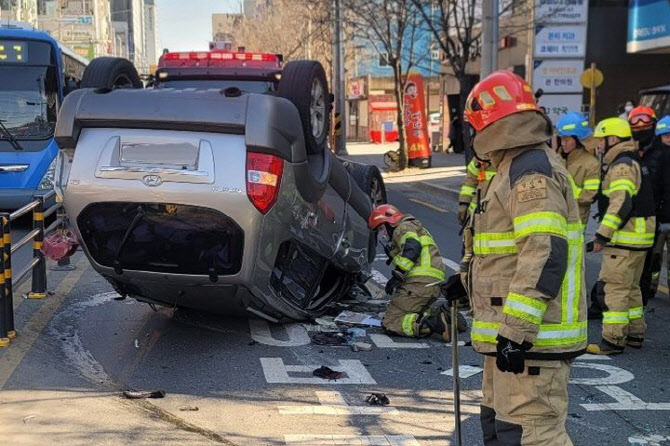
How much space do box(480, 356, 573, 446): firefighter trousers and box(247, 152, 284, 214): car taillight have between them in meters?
2.38

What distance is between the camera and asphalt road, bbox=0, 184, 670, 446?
435 centimetres

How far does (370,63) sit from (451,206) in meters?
44.8

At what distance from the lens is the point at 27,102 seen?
12914 millimetres

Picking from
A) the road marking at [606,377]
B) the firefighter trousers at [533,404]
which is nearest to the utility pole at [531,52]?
the road marking at [606,377]

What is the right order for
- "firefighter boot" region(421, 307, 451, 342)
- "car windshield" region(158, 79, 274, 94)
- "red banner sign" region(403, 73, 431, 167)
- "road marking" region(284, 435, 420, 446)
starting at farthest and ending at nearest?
"red banner sign" region(403, 73, 431, 167) < "car windshield" region(158, 79, 274, 94) < "firefighter boot" region(421, 307, 451, 342) < "road marking" region(284, 435, 420, 446)

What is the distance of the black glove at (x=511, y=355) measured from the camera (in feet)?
9.92

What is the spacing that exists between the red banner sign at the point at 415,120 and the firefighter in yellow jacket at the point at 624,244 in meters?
Answer: 18.3

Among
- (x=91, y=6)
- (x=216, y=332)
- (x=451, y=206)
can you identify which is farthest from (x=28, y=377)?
(x=91, y=6)

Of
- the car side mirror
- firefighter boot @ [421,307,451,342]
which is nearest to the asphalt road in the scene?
firefighter boot @ [421,307,451,342]

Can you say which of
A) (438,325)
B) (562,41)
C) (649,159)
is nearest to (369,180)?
(438,325)

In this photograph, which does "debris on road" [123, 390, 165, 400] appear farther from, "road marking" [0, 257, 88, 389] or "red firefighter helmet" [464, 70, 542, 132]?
"red firefighter helmet" [464, 70, 542, 132]

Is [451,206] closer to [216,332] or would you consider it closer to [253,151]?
[216,332]

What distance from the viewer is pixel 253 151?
513cm

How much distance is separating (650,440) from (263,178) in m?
2.82
